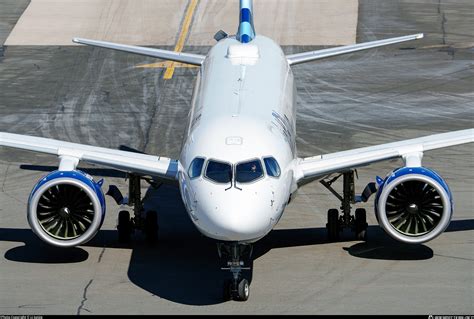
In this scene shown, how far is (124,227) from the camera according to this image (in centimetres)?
3353

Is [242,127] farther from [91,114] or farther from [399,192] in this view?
[91,114]

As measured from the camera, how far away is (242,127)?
99.7 feet

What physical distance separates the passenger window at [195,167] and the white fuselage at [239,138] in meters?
0.13

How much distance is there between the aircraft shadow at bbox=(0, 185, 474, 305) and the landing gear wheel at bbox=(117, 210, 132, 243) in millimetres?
234

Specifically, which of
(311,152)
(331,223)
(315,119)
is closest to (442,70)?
(315,119)

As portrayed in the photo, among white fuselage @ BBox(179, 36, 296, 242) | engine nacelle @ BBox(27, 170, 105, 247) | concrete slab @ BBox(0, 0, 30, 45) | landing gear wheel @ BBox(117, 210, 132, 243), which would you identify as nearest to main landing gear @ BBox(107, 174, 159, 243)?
landing gear wheel @ BBox(117, 210, 132, 243)

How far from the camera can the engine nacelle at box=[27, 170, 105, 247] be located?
3117 cm

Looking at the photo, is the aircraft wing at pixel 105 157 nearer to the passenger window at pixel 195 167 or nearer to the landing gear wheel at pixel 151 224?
the landing gear wheel at pixel 151 224

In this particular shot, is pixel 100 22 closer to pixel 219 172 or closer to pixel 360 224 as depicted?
pixel 360 224

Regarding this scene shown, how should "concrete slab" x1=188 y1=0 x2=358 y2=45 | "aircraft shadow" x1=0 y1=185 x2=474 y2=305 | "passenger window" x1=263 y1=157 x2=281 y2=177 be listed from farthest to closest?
"concrete slab" x1=188 y1=0 x2=358 y2=45 → "aircraft shadow" x1=0 y1=185 x2=474 y2=305 → "passenger window" x1=263 y1=157 x2=281 y2=177

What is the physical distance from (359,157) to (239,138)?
4.05 m

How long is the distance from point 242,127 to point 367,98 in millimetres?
18712

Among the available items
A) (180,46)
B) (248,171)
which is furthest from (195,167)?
(180,46)

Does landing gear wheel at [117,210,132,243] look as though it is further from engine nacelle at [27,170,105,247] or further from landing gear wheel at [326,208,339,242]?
landing gear wheel at [326,208,339,242]
